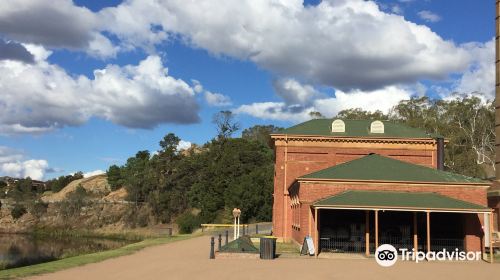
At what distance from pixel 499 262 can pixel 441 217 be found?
18.3 ft

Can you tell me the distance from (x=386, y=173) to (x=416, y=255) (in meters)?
7.12

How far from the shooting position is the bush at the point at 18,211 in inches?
3821

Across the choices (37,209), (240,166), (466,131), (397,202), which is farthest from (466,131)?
(37,209)

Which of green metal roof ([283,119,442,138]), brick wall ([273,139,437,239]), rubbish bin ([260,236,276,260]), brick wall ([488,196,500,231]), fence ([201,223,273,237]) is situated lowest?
fence ([201,223,273,237])

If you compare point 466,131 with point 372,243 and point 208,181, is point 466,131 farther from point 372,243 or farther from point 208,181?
point 372,243

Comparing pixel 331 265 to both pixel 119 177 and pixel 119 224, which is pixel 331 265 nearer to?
pixel 119 224

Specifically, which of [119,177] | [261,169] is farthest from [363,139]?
[119,177]

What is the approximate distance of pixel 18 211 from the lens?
97.2 m

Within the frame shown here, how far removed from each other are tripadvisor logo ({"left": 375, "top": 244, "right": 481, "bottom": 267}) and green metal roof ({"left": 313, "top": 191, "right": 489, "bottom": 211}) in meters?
2.26

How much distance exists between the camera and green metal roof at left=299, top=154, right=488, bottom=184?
30000mm

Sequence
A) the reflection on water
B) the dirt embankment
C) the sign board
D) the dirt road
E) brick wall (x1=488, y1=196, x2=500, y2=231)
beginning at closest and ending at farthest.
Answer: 1. the dirt road
2. the sign board
3. the reflection on water
4. brick wall (x1=488, y1=196, x2=500, y2=231)
5. the dirt embankment

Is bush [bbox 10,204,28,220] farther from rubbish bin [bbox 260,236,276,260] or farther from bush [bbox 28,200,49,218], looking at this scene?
rubbish bin [bbox 260,236,276,260]

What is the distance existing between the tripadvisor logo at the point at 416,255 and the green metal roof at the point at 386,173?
4.47m

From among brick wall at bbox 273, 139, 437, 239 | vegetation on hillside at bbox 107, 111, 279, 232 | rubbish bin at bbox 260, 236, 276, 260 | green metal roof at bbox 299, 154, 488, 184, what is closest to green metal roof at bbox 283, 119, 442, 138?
brick wall at bbox 273, 139, 437, 239
